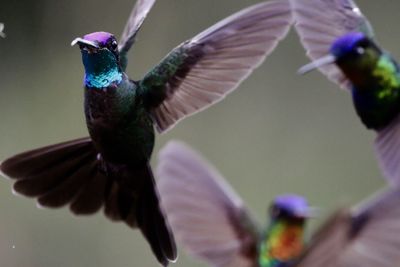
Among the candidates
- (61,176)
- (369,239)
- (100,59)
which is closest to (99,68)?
(100,59)

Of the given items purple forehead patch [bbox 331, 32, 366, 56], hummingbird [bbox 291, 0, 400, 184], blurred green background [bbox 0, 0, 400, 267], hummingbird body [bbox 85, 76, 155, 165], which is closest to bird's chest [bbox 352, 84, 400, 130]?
hummingbird [bbox 291, 0, 400, 184]

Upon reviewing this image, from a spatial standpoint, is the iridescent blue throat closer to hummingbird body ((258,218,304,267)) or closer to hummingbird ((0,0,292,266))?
hummingbird ((0,0,292,266))

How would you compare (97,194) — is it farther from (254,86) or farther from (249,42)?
(254,86)

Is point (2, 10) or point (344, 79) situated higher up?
point (344, 79)

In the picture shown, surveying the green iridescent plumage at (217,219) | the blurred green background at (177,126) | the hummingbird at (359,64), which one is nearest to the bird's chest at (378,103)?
the hummingbird at (359,64)

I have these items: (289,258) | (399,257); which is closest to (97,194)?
(289,258)

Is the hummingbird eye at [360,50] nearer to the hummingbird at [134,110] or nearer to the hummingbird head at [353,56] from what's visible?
the hummingbird head at [353,56]
